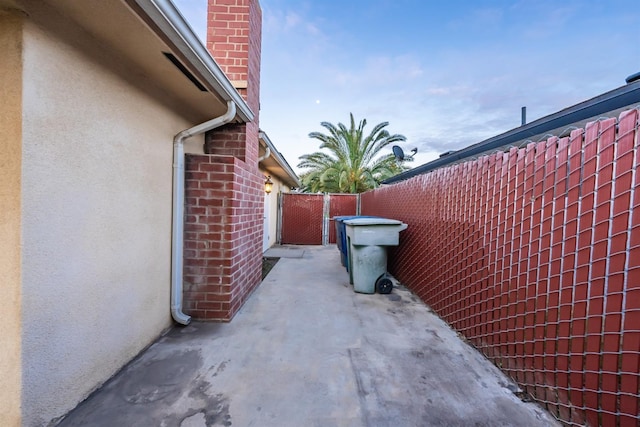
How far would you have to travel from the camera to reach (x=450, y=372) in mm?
2648

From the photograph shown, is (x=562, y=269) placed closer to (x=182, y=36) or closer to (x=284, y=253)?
(x=182, y=36)

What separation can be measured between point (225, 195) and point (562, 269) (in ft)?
11.8

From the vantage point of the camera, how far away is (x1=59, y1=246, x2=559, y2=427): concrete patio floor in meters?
2.02

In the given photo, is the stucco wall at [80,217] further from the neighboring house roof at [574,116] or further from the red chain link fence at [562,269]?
the neighboring house roof at [574,116]

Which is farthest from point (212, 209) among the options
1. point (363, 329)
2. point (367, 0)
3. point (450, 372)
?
point (367, 0)

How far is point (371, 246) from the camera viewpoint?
5.27 meters

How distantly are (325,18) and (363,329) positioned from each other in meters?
9.20

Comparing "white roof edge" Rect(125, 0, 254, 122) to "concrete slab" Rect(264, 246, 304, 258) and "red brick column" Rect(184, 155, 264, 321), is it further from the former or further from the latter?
"concrete slab" Rect(264, 246, 304, 258)

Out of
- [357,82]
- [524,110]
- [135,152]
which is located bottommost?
[135,152]

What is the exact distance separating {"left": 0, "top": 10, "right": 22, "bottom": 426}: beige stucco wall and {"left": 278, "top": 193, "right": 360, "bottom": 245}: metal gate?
10.8m

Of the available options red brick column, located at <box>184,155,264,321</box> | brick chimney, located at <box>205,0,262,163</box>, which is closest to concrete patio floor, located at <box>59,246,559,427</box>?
red brick column, located at <box>184,155,264,321</box>

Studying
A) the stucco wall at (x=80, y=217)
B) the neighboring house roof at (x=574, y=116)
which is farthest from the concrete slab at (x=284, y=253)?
the neighboring house roof at (x=574, y=116)

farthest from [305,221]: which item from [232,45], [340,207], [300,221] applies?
[232,45]

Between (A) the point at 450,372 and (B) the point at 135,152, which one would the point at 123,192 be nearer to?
(B) the point at 135,152
